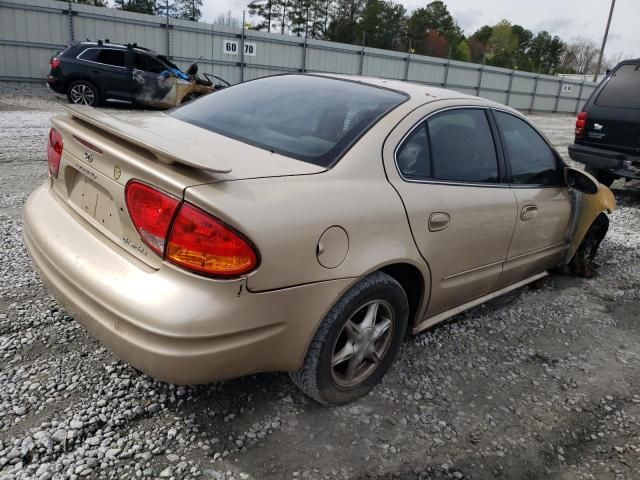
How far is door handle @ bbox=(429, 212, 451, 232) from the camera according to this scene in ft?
8.37

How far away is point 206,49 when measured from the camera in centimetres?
1897

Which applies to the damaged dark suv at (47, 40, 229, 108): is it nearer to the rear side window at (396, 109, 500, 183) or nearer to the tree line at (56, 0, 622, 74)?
the rear side window at (396, 109, 500, 183)

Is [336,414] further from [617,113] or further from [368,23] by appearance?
[368,23]

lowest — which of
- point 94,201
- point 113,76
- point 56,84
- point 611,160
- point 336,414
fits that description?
point 336,414

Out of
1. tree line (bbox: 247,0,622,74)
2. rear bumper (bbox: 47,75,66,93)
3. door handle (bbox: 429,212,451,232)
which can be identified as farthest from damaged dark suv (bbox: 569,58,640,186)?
tree line (bbox: 247,0,622,74)

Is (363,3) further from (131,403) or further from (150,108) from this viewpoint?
(131,403)

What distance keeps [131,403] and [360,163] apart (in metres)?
1.53

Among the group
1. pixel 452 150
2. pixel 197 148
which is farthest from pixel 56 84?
pixel 452 150

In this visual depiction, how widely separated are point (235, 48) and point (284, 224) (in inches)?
761

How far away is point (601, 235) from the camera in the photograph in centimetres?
→ 471

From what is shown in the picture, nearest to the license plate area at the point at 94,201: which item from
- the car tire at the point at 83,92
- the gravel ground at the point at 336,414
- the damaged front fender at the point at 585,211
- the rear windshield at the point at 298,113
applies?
the rear windshield at the point at 298,113

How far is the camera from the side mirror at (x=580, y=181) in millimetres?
3721

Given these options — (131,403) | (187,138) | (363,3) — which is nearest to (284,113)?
(187,138)

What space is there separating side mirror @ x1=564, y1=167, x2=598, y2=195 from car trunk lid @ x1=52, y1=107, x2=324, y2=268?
2.40 m
